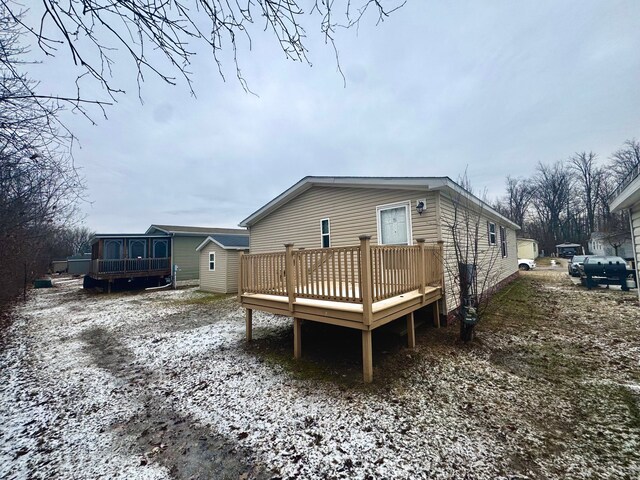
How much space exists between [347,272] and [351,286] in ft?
1.35

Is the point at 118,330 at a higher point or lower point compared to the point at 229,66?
lower

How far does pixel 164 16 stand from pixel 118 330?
8262mm

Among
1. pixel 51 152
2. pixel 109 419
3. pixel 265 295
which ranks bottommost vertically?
pixel 109 419

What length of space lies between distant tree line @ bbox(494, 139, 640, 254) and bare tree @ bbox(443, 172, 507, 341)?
74.8ft

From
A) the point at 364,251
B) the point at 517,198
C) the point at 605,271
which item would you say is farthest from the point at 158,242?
the point at 517,198

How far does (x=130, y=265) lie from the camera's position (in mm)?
16453

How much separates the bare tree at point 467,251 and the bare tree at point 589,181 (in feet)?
106

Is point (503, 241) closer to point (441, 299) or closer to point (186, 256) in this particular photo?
point (441, 299)

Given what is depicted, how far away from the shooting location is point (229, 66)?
231 centimetres

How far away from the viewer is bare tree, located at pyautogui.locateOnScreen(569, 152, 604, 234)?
3111 cm

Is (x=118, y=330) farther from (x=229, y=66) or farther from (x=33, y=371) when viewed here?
(x=229, y=66)

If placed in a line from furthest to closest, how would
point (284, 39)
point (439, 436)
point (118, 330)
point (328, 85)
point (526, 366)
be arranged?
1. point (118, 330)
2. point (526, 366)
3. point (328, 85)
4. point (439, 436)
5. point (284, 39)

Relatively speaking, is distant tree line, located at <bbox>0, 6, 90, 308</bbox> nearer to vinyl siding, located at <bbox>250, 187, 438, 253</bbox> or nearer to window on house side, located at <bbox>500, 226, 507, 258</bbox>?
vinyl siding, located at <bbox>250, 187, 438, 253</bbox>

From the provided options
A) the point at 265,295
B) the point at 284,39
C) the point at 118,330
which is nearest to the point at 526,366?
the point at 265,295
